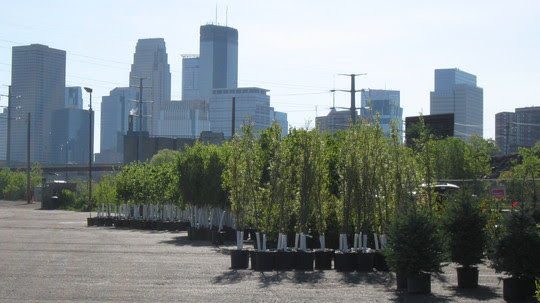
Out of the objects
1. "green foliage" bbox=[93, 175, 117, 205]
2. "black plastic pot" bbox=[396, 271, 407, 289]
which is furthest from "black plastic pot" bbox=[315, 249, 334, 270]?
"green foliage" bbox=[93, 175, 117, 205]

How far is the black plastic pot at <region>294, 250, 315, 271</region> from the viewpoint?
2047 centimetres

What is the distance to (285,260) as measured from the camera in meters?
20.6

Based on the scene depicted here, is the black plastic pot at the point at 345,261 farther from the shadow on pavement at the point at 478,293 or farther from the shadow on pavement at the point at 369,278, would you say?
the shadow on pavement at the point at 478,293

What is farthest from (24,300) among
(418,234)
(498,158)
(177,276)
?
(498,158)

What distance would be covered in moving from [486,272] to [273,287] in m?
6.59

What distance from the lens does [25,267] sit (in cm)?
2055

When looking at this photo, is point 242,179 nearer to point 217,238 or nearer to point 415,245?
point 415,245

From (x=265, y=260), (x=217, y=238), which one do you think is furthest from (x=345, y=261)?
(x=217, y=238)

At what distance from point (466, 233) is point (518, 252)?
2.05m

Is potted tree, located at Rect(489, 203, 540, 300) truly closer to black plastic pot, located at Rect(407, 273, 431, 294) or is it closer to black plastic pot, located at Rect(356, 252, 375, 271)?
black plastic pot, located at Rect(407, 273, 431, 294)

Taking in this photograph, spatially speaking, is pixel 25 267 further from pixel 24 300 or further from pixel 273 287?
pixel 273 287

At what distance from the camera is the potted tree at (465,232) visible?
1669cm

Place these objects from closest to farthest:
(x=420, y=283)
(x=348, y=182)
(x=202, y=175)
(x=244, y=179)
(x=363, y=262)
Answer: (x=420, y=283) < (x=363, y=262) < (x=348, y=182) < (x=244, y=179) < (x=202, y=175)

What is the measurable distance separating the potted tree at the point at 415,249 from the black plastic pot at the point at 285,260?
15.3 ft
